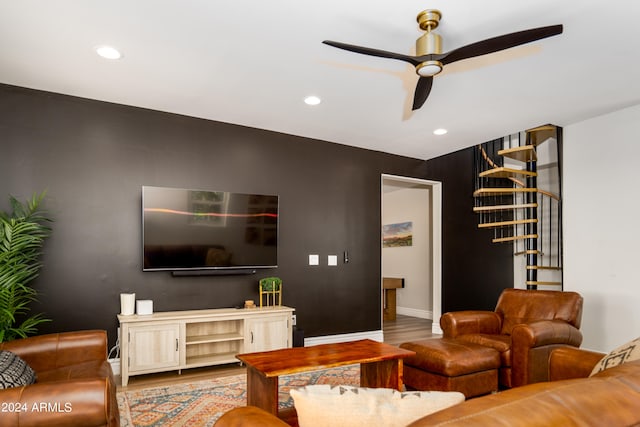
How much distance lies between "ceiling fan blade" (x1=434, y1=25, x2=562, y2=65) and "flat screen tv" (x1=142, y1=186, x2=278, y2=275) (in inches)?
112

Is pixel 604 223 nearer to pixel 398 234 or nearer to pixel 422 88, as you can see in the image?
pixel 422 88

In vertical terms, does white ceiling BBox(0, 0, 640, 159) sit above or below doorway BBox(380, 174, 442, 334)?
above

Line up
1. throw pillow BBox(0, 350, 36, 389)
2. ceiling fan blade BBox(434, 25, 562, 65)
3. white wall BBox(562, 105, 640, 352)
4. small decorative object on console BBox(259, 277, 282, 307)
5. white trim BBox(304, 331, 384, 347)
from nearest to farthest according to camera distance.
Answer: throw pillow BBox(0, 350, 36, 389) → ceiling fan blade BBox(434, 25, 562, 65) → white wall BBox(562, 105, 640, 352) → small decorative object on console BBox(259, 277, 282, 307) → white trim BBox(304, 331, 384, 347)

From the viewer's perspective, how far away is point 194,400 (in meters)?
3.43

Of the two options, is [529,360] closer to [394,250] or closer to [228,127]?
[228,127]

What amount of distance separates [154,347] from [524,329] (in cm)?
320

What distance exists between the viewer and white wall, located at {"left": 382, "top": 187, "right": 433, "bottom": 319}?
801 centimetres

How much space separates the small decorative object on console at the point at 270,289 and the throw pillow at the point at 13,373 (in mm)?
2743

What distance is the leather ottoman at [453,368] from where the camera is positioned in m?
3.19

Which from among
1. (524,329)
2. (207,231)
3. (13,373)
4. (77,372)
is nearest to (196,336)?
(207,231)

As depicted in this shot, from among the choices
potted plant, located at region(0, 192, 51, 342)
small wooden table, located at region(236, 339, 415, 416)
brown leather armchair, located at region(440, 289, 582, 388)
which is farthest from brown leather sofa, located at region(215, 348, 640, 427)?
potted plant, located at region(0, 192, 51, 342)

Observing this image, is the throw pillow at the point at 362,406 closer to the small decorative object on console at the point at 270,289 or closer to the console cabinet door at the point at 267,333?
the console cabinet door at the point at 267,333

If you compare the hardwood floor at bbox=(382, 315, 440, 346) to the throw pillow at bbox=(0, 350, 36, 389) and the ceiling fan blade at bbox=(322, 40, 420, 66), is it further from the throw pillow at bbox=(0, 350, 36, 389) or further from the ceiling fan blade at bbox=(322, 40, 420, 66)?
the throw pillow at bbox=(0, 350, 36, 389)

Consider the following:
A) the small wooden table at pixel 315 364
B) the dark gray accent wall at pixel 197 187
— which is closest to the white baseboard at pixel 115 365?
the dark gray accent wall at pixel 197 187
